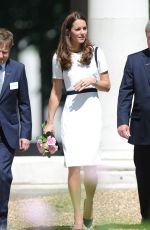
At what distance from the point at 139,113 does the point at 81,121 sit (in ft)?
1.67

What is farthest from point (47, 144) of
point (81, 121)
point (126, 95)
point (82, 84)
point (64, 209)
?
point (64, 209)

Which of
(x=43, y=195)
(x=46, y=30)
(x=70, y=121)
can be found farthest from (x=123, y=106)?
(x=46, y=30)

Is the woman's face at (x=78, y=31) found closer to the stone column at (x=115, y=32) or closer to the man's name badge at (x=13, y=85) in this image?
the man's name badge at (x=13, y=85)

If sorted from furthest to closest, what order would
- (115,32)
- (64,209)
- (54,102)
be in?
(115,32) → (64,209) → (54,102)

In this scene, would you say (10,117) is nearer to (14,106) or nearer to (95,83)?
(14,106)

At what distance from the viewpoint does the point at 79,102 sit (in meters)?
6.04

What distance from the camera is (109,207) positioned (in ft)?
25.0

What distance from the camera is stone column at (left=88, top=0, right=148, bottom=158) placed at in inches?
360

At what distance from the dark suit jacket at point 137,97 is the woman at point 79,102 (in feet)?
0.87

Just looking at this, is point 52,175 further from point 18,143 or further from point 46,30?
point 18,143

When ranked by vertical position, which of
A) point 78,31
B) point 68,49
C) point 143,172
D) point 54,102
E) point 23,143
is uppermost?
point 78,31

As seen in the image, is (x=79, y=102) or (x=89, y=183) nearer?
(x=79, y=102)

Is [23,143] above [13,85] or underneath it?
underneath

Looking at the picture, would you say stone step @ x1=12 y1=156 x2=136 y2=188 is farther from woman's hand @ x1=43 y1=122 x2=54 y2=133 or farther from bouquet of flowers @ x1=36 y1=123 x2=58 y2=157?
bouquet of flowers @ x1=36 y1=123 x2=58 y2=157
